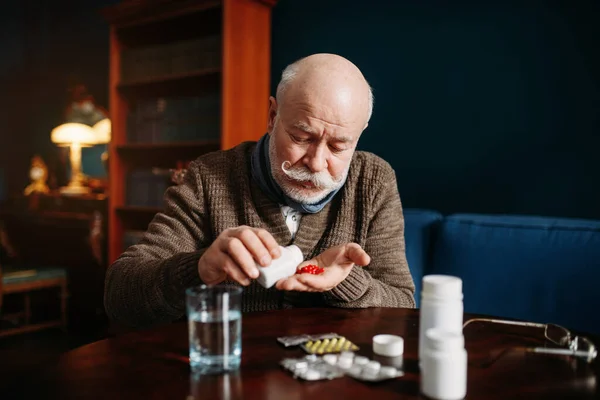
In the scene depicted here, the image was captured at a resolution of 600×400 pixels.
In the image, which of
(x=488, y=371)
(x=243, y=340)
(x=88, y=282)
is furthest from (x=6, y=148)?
(x=488, y=371)

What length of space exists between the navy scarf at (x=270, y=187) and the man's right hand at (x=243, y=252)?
1.79ft

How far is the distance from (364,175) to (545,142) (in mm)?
1044

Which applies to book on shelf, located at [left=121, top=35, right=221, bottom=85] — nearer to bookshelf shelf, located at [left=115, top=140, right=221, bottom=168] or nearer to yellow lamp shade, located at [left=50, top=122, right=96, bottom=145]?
bookshelf shelf, located at [left=115, top=140, right=221, bottom=168]

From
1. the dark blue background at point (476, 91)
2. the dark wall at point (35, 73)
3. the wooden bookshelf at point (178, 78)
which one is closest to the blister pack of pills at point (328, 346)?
the dark blue background at point (476, 91)

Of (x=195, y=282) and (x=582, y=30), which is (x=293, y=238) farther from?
(x=582, y=30)

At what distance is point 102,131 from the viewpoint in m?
4.20

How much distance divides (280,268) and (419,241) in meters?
1.18

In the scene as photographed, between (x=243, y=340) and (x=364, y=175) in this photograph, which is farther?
(x=364, y=175)

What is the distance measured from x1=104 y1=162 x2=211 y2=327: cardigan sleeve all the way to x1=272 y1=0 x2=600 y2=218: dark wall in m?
1.36

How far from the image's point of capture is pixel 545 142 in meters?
2.21

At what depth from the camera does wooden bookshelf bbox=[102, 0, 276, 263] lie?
2955mm

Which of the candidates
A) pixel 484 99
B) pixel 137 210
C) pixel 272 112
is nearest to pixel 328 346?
pixel 272 112

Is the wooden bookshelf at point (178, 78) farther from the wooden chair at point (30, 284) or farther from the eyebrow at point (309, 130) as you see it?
the eyebrow at point (309, 130)

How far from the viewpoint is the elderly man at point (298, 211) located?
1217mm
